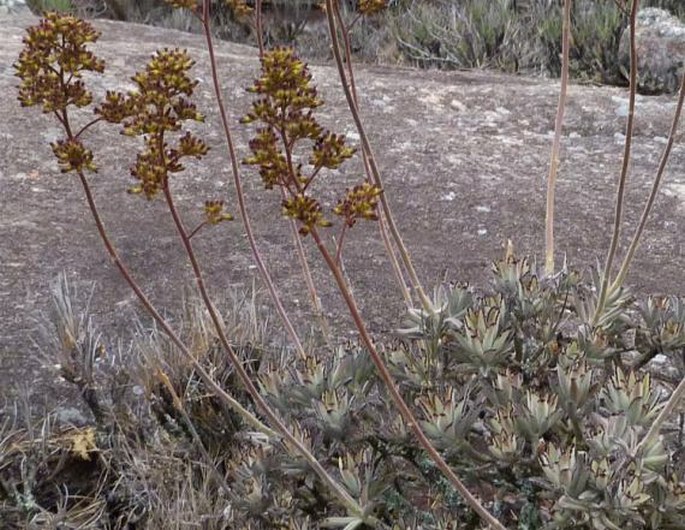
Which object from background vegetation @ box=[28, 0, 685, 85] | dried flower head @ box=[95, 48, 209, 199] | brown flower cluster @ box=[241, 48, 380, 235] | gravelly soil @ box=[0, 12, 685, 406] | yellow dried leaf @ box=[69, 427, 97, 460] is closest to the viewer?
brown flower cluster @ box=[241, 48, 380, 235]

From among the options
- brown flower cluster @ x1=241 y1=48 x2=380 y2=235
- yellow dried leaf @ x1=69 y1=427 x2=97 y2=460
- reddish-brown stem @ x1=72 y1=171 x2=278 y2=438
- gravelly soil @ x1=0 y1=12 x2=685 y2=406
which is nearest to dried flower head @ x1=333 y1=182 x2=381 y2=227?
brown flower cluster @ x1=241 y1=48 x2=380 y2=235

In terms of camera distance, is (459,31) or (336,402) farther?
(459,31)

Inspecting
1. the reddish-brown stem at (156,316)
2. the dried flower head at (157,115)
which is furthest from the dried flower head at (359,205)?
the reddish-brown stem at (156,316)

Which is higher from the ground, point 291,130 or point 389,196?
point 291,130

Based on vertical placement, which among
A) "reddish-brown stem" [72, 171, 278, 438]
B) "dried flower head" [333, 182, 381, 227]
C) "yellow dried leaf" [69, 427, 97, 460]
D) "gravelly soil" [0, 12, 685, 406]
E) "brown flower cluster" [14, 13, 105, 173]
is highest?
"brown flower cluster" [14, 13, 105, 173]

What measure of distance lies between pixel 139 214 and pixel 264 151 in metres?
2.49

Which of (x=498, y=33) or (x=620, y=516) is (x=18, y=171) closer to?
(x=620, y=516)

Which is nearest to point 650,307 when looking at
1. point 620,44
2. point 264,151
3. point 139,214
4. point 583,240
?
point 264,151

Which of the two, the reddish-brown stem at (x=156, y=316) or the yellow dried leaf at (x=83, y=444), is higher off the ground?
the reddish-brown stem at (x=156, y=316)

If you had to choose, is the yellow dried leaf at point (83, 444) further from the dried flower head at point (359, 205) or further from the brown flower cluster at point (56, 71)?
the dried flower head at point (359, 205)

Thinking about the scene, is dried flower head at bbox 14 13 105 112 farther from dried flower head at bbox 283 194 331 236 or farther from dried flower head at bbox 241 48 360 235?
dried flower head at bbox 283 194 331 236

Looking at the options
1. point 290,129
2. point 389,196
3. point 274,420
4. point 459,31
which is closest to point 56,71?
point 290,129

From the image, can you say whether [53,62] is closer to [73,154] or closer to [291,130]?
[73,154]

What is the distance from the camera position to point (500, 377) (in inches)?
78.2
